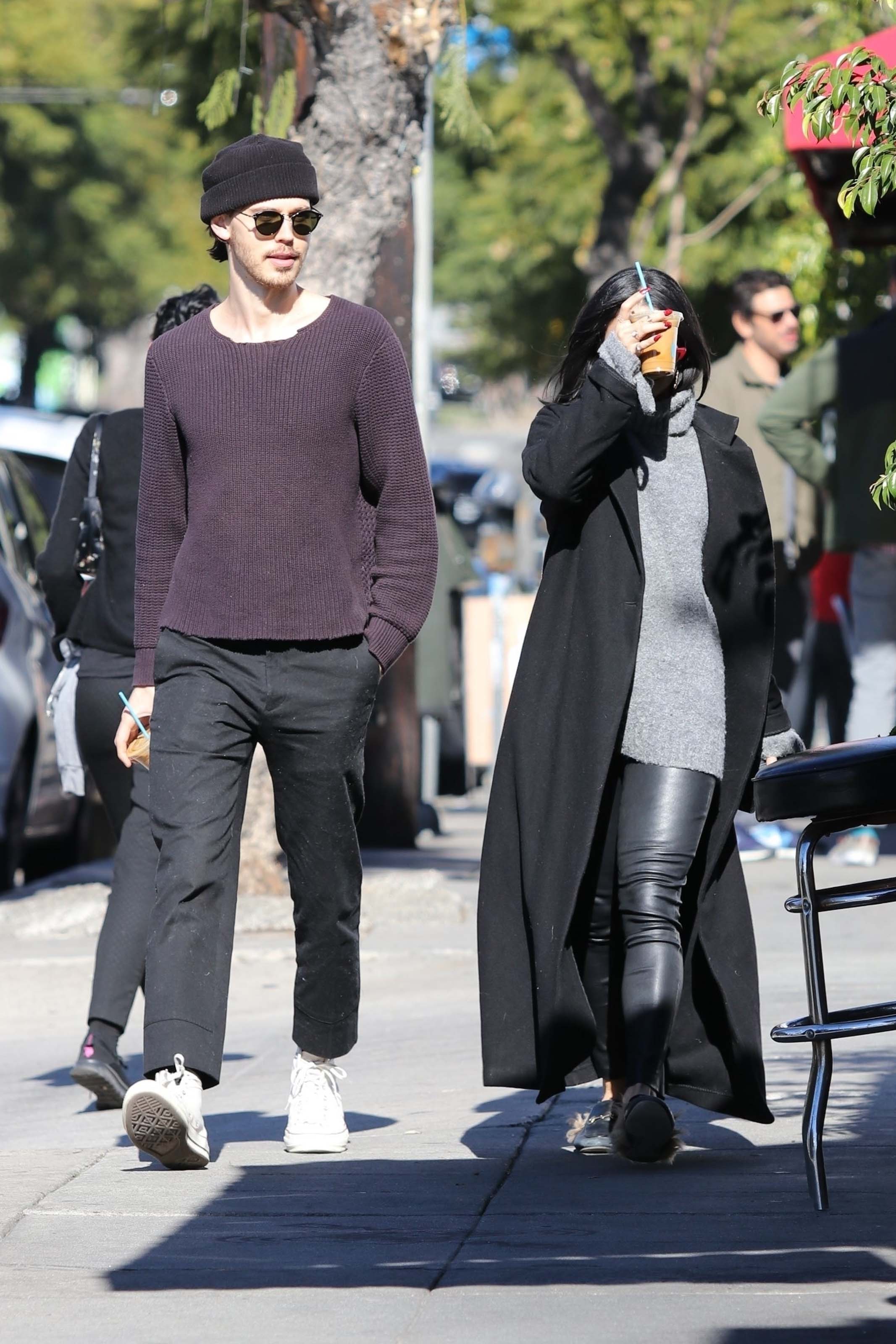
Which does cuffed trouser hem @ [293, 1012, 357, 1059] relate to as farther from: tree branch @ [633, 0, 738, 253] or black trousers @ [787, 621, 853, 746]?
tree branch @ [633, 0, 738, 253]

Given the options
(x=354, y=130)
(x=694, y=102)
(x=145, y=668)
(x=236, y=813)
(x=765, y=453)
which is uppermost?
(x=694, y=102)

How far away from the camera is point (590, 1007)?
4621 mm

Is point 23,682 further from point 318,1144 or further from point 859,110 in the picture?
point 859,110

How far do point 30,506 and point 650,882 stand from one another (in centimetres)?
632

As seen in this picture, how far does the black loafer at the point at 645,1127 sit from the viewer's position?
430cm

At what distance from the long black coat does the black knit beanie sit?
26.7 inches

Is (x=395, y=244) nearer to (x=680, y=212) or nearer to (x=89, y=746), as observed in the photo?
(x=89, y=746)

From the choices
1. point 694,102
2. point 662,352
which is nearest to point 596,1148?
point 662,352

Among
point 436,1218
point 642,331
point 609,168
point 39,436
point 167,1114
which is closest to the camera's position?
point 436,1218

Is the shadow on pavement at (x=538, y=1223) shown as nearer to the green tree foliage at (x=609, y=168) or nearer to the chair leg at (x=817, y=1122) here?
the chair leg at (x=817, y=1122)

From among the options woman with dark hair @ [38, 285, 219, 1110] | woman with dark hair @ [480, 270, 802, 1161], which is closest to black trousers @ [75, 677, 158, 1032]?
woman with dark hair @ [38, 285, 219, 1110]

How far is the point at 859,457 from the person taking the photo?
874cm

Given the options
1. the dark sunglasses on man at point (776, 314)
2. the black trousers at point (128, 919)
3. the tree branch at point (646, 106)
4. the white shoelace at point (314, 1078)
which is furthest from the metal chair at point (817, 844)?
the tree branch at point (646, 106)

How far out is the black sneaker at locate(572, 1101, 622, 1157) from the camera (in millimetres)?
4672
